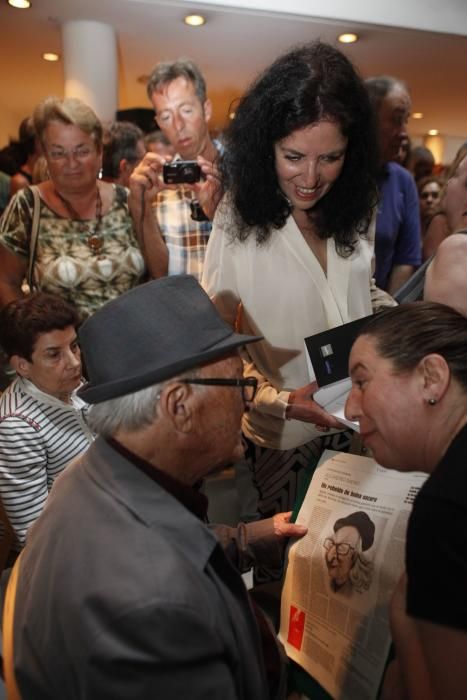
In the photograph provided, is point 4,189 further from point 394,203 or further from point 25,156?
point 394,203

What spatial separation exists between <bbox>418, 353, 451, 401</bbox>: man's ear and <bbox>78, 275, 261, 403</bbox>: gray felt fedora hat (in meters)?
0.33

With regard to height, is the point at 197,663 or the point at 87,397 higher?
the point at 87,397

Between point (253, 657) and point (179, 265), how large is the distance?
4.92ft

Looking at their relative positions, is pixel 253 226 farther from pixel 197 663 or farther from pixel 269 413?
pixel 197 663

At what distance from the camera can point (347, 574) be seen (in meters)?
1.21

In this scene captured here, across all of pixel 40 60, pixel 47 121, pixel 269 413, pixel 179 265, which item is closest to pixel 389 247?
pixel 179 265

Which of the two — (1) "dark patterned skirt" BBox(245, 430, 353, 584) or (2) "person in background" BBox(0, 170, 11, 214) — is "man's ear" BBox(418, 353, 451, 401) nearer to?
(1) "dark patterned skirt" BBox(245, 430, 353, 584)

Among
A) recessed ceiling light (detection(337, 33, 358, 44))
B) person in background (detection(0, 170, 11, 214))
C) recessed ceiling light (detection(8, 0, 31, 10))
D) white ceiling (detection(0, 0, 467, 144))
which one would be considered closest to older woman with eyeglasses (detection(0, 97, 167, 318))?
person in background (detection(0, 170, 11, 214))

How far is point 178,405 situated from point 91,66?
413cm

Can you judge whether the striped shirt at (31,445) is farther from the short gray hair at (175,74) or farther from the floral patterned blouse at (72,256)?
the short gray hair at (175,74)

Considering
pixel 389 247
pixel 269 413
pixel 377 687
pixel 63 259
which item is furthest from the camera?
pixel 389 247

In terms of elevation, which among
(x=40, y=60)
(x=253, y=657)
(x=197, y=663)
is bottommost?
(x=253, y=657)

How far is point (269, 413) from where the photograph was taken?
1556 millimetres

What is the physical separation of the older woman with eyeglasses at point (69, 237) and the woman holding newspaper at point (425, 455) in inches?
47.9
